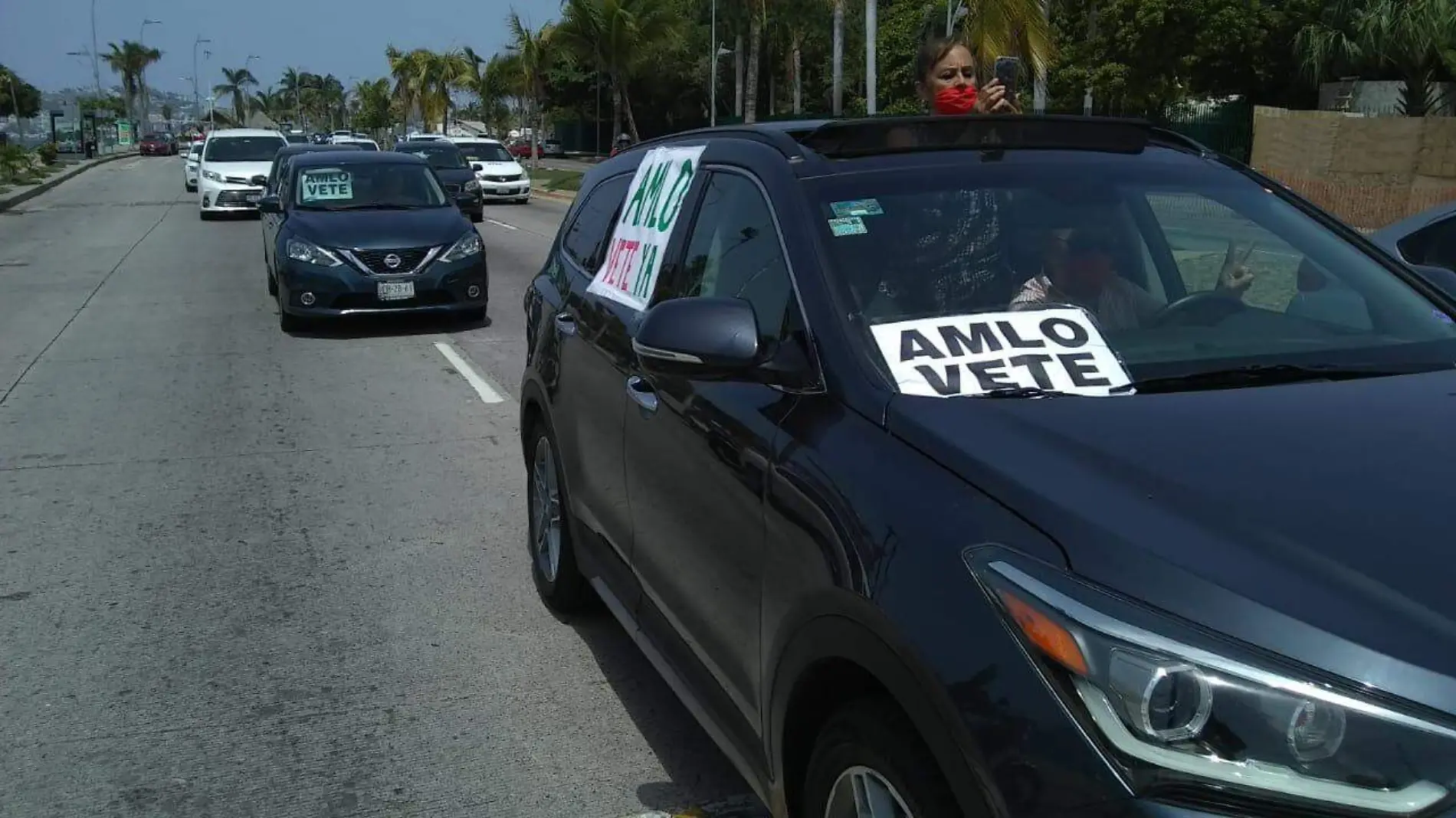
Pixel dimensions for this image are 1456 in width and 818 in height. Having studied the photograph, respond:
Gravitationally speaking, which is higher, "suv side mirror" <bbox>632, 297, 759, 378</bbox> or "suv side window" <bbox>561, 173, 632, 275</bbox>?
"suv side window" <bbox>561, 173, 632, 275</bbox>

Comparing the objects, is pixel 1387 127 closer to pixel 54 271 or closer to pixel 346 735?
pixel 54 271

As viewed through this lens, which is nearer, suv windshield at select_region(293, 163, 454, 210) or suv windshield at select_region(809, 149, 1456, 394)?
suv windshield at select_region(809, 149, 1456, 394)

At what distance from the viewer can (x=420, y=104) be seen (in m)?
85.6

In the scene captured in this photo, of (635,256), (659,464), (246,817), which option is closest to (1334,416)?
(659,464)

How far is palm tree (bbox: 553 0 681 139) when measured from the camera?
41.1 m

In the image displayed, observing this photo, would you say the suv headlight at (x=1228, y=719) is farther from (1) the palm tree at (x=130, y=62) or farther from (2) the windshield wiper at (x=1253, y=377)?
(1) the palm tree at (x=130, y=62)

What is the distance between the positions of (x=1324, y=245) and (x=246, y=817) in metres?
3.34

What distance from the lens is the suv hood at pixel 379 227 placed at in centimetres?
1187

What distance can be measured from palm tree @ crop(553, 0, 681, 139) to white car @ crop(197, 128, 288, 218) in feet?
50.8

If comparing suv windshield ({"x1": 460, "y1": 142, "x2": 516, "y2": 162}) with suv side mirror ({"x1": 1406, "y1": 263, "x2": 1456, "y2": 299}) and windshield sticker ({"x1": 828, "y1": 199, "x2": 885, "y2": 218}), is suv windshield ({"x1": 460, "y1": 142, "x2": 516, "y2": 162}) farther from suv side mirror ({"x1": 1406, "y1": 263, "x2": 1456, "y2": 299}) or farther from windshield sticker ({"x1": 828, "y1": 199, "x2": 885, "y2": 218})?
windshield sticker ({"x1": 828, "y1": 199, "x2": 885, "y2": 218})

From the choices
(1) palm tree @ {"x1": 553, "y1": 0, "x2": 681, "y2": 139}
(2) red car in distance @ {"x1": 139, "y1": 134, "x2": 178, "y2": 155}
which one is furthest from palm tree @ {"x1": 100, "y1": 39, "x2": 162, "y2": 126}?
(1) palm tree @ {"x1": 553, "y1": 0, "x2": 681, "y2": 139}

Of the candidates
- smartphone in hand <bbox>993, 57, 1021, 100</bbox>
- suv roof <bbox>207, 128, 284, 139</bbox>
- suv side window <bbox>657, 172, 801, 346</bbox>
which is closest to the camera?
suv side window <bbox>657, 172, 801, 346</bbox>

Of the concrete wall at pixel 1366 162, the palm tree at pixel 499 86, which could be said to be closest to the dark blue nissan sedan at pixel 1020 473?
the concrete wall at pixel 1366 162

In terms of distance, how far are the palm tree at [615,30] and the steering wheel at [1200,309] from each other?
38852 mm
